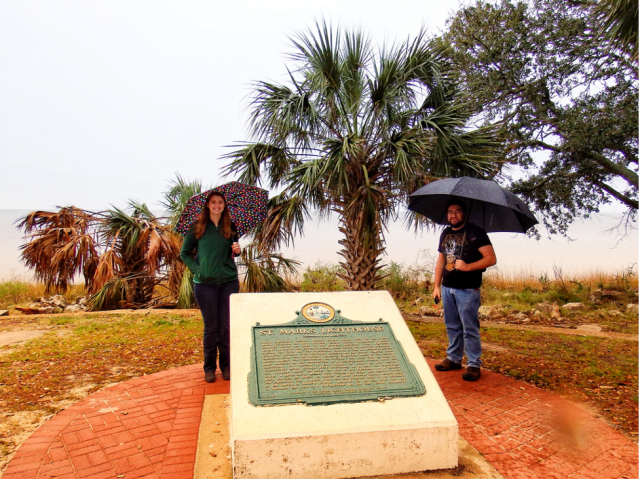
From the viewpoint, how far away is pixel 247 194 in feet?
14.1

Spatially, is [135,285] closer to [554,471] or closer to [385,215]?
[385,215]

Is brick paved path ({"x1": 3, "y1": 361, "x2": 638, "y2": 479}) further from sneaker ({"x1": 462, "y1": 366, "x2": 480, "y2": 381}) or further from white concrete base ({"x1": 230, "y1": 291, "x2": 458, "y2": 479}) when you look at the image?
white concrete base ({"x1": 230, "y1": 291, "x2": 458, "y2": 479})

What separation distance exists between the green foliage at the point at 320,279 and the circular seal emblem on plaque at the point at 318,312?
7.69 m

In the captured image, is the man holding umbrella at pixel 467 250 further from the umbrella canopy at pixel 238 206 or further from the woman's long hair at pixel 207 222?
the woman's long hair at pixel 207 222

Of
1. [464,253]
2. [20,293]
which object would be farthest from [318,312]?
[20,293]

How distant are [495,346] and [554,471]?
330 centimetres

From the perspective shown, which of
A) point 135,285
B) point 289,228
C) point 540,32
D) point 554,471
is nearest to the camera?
point 554,471

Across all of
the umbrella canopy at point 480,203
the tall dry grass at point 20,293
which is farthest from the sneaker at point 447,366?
the tall dry grass at point 20,293

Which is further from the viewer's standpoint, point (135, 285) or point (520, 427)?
point (135, 285)

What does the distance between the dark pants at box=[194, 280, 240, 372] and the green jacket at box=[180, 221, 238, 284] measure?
0.08m

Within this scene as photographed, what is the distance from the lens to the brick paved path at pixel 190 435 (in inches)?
110

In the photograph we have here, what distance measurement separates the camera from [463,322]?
13.9ft

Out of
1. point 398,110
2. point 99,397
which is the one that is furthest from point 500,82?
point 99,397

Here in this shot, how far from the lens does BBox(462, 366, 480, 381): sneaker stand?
14.0 feet
